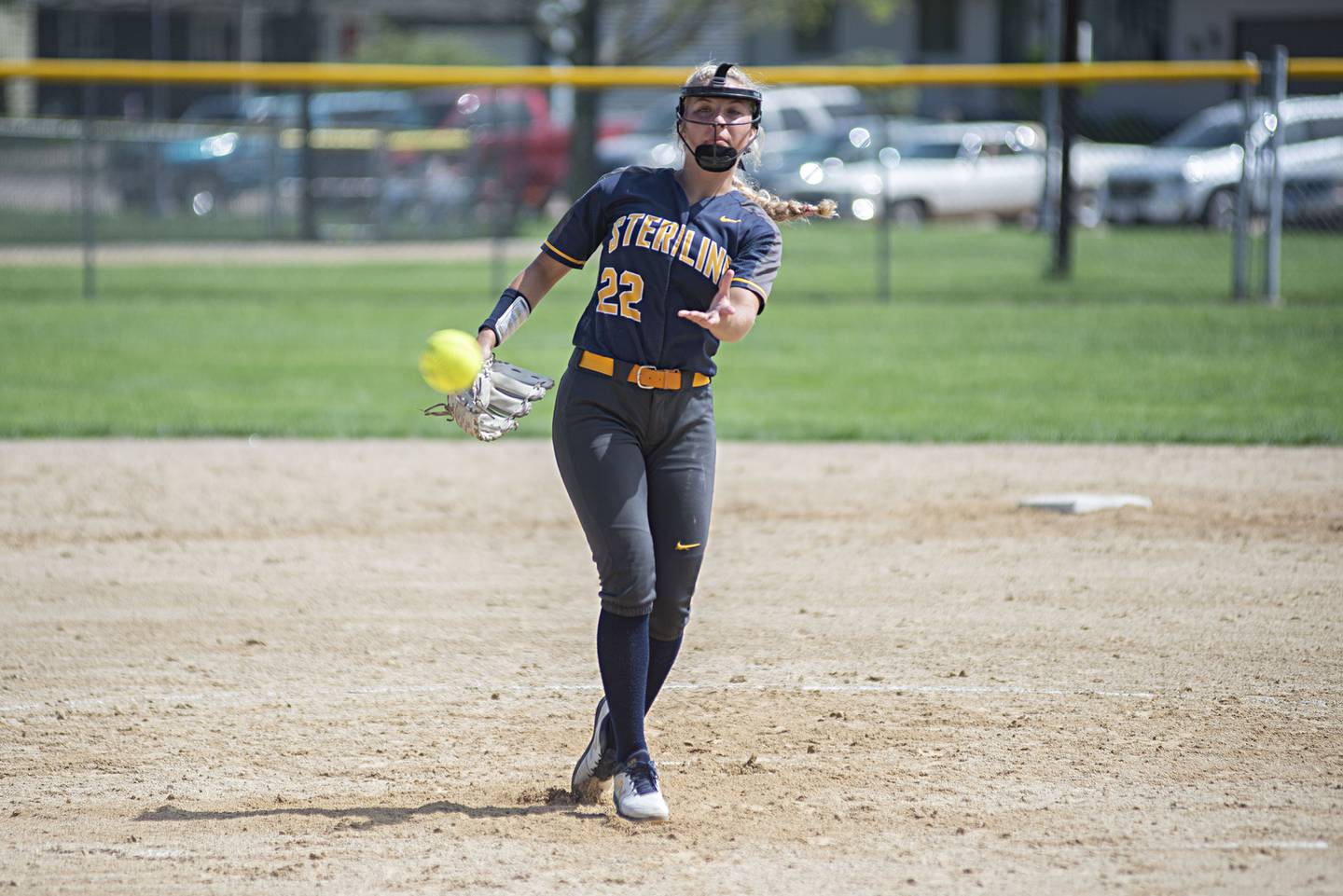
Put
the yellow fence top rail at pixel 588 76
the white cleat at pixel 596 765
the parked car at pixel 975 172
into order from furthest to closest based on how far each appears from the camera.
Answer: the parked car at pixel 975 172
the yellow fence top rail at pixel 588 76
the white cleat at pixel 596 765

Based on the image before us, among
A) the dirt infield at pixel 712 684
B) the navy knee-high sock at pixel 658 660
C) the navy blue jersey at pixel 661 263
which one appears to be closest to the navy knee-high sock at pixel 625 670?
the navy knee-high sock at pixel 658 660

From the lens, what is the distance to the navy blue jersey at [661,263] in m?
4.19

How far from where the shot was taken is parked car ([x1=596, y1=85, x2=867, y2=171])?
82.7 feet

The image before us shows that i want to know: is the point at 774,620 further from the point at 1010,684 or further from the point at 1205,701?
the point at 1205,701

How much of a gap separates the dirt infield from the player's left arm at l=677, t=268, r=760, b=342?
4.47 feet

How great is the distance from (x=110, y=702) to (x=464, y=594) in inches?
70.7

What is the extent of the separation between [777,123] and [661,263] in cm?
2675

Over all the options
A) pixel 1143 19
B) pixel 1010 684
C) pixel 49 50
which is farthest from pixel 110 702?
pixel 49 50

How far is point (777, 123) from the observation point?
3019 centimetres

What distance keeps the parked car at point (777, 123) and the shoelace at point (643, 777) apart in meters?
19.8

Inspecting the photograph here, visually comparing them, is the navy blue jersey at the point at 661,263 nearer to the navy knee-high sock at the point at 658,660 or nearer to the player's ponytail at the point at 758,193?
the player's ponytail at the point at 758,193

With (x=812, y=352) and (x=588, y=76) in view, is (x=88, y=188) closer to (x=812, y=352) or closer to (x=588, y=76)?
(x=588, y=76)

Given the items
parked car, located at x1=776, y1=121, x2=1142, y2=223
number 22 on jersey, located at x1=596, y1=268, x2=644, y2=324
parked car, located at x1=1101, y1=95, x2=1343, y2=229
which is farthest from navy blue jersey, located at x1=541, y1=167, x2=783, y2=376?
parked car, located at x1=776, y1=121, x2=1142, y2=223

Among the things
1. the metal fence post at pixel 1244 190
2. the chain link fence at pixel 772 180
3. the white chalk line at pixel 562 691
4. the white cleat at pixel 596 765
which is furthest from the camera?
the chain link fence at pixel 772 180
